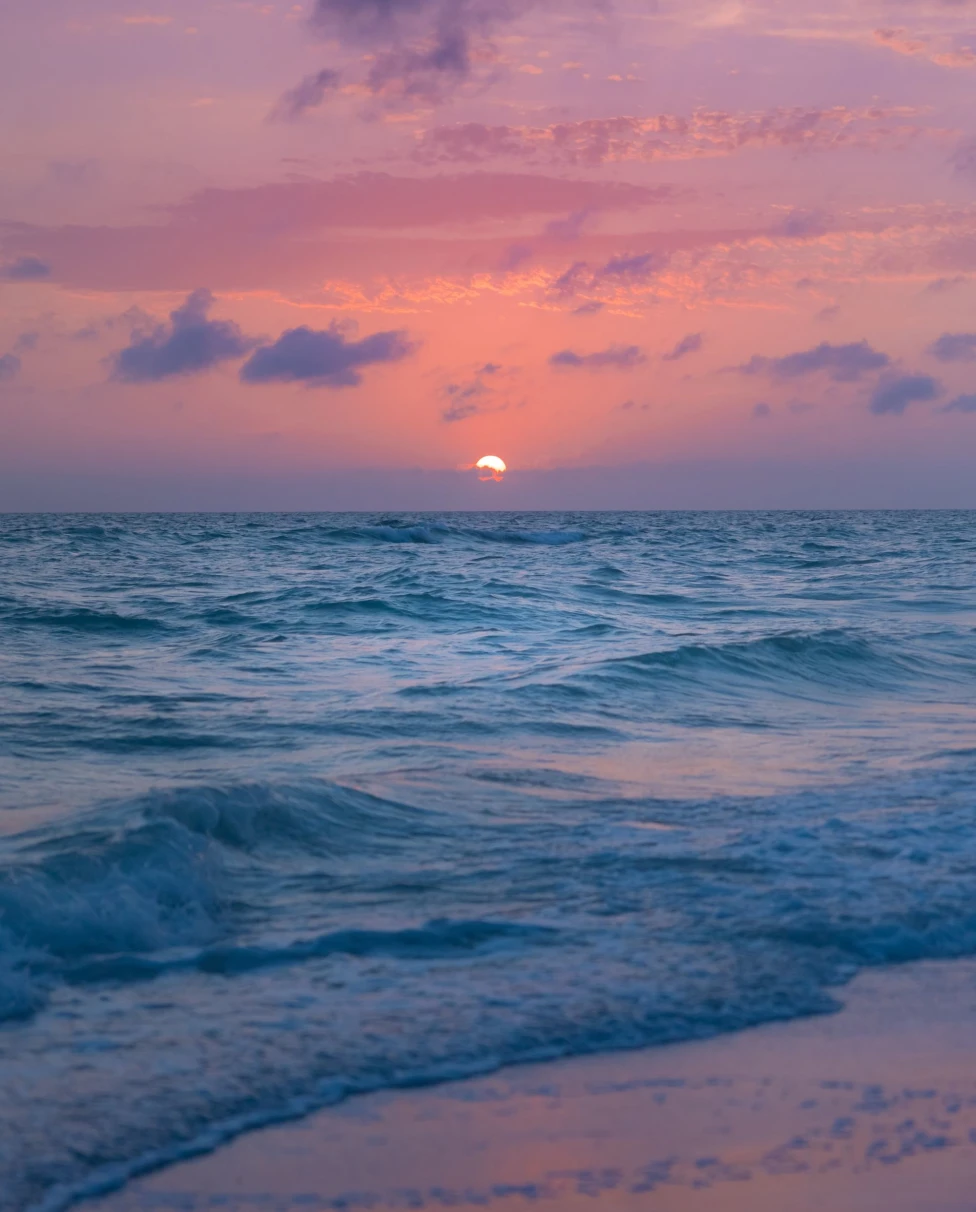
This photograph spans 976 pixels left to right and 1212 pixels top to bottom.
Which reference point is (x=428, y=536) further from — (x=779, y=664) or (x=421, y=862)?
(x=421, y=862)

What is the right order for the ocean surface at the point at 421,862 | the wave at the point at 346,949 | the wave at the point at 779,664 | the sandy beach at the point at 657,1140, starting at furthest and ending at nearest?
1. the wave at the point at 779,664
2. the wave at the point at 346,949
3. the ocean surface at the point at 421,862
4. the sandy beach at the point at 657,1140

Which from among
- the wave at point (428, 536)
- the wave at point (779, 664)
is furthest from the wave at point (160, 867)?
the wave at point (428, 536)

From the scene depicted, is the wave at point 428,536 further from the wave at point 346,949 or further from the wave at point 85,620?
the wave at point 346,949

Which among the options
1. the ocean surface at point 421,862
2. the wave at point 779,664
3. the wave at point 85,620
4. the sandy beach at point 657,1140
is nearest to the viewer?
the sandy beach at point 657,1140

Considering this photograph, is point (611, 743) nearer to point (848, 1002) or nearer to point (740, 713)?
point (740, 713)

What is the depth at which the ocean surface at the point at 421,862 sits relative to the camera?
380cm

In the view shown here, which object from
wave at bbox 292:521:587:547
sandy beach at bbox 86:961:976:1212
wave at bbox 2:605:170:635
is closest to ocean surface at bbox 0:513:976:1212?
sandy beach at bbox 86:961:976:1212

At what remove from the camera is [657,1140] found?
3.27 m

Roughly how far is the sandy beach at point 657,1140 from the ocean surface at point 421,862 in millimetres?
166

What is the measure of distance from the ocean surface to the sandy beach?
0.17 metres

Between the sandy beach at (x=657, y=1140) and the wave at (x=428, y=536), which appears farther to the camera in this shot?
the wave at (x=428, y=536)

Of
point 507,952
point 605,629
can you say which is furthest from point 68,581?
point 507,952

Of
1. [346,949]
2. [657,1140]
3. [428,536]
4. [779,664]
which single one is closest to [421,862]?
[346,949]

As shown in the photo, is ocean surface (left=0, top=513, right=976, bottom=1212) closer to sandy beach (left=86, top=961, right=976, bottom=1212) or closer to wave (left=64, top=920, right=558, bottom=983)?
wave (left=64, top=920, right=558, bottom=983)
